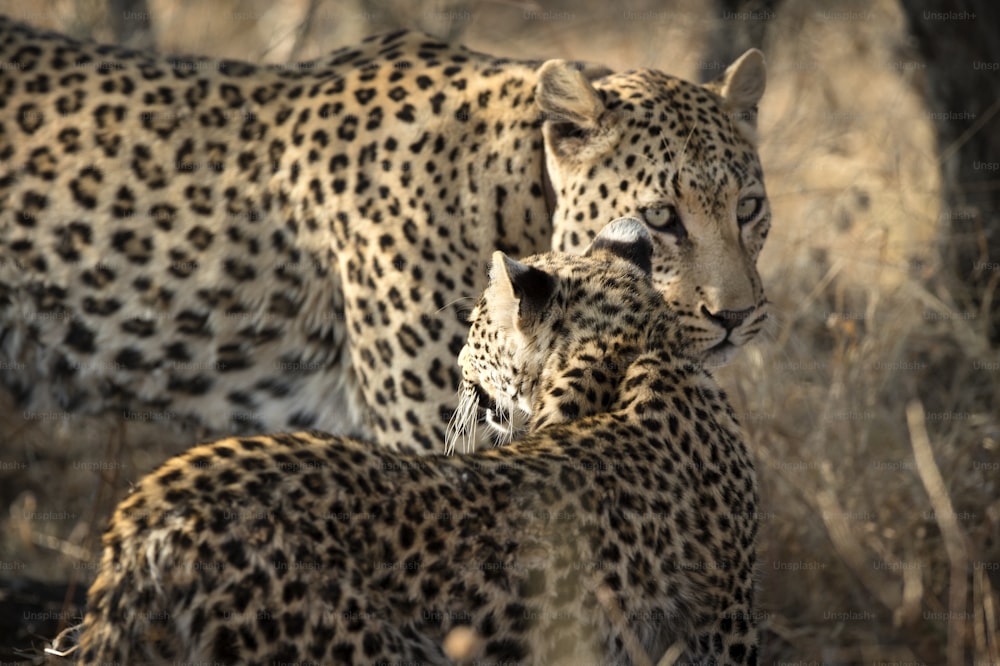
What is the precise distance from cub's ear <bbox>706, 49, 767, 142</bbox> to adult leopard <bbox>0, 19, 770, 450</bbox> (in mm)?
11

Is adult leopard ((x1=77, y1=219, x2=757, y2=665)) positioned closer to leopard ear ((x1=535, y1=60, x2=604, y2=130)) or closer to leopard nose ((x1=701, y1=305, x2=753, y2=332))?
leopard nose ((x1=701, y1=305, x2=753, y2=332))

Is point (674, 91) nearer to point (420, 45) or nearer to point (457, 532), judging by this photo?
point (420, 45)

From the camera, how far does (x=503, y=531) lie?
4.38 metres

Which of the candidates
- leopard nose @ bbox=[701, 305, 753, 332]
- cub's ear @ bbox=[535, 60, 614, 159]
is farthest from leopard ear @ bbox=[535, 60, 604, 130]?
leopard nose @ bbox=[701, 305, 753, 332]

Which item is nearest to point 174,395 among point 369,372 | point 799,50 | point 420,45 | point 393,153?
point 369,372

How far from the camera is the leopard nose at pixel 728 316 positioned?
614cm

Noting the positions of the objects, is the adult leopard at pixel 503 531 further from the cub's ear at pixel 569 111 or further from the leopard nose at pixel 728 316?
the cub's ear at pixel 569 111

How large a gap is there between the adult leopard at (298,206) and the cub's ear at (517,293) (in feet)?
3.56

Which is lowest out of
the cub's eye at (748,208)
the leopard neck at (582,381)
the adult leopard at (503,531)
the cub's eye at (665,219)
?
the adult leopard at (503,531)

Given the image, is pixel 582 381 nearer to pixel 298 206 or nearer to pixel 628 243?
pixel 628 243

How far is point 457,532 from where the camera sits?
429 centimetres

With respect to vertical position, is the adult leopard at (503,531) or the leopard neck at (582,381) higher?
the leopard neck at (582,381)

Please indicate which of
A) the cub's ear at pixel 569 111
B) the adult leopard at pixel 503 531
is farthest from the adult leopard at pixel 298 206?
the adult leopard at pixel 503 531

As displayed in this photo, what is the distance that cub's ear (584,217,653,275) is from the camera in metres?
5.76
